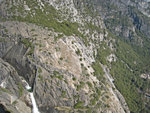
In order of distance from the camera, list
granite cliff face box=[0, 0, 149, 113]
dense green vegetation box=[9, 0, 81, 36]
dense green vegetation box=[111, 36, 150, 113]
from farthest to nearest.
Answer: dense green vegetation box=[111, 36, 150, 113]
dense green vegetation box=[9, 0, 81, 36]
granite cliff face box=[0, 0, 149, 113]

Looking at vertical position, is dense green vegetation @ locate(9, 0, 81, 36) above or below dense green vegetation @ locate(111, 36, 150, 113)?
above

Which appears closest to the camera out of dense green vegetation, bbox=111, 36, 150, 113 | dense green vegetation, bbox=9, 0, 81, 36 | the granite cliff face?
the granite cliff face

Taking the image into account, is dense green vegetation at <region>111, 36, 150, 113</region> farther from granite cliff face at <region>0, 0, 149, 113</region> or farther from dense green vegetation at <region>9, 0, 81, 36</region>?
dense green vegetation at <region>9, 0, 81, 36</region>

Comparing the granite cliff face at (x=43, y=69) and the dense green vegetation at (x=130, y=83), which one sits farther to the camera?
the dense green vegetation at (x=130, y=83)

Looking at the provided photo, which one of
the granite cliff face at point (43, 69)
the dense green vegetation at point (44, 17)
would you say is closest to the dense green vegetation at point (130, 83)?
the granite cliff face at point (43, 69)

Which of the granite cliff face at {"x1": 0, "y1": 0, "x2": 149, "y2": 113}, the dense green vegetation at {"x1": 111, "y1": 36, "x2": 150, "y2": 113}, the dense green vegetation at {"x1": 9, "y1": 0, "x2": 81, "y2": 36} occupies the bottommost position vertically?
the dense green vegetation at {"x1": 111, "y1": 36, "x2": 150, "y2": 113}

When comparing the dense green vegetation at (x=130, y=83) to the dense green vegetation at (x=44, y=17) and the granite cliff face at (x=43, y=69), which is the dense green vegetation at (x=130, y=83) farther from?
the dense green vegetation at (x=44, y=17)

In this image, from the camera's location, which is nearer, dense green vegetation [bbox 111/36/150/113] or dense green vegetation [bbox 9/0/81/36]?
dense green vegetation [bbox 9/0/81/36]

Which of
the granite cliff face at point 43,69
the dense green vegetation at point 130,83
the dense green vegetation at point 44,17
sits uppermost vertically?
the dense green vegetation at point 44,17

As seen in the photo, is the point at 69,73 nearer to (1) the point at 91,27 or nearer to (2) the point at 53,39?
(2) the point at 53,39

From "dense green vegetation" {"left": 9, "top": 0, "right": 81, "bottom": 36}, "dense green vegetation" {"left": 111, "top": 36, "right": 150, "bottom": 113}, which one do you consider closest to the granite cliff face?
"dense green vegetation" {"left": 9, "top": 0, "right": 81, "bottom": 36}

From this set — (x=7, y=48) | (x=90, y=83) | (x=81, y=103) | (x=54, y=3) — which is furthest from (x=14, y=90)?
(x=54, y=3)
